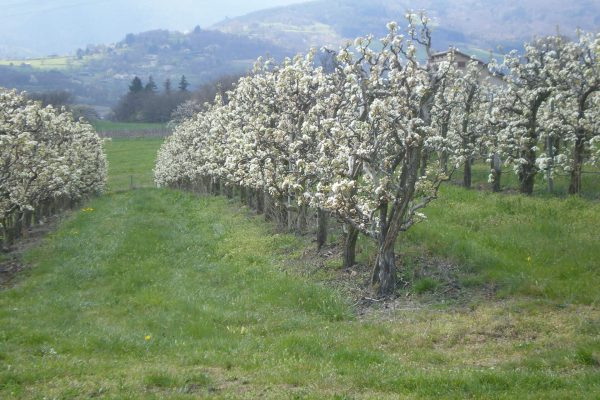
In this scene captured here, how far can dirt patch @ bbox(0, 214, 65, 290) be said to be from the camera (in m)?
24.2

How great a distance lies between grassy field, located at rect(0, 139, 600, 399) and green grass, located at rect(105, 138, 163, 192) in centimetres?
5421

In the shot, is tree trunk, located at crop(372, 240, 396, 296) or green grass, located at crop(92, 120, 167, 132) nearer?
tree trunk, located at crop(372, 240, 396, 296)

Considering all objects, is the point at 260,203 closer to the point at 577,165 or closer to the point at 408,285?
the point at 577,165

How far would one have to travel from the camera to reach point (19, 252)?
2909 cm

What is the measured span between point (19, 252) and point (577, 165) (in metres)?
23.7

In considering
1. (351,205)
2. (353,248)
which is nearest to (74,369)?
(351,205)

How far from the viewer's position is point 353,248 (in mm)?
18766

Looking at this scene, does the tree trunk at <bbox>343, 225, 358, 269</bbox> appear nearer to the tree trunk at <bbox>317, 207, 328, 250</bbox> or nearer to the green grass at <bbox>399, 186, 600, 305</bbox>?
the green grass at <bbox>399, 186, 600, 305</bbox>

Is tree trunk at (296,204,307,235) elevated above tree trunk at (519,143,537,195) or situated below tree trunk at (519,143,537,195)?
below

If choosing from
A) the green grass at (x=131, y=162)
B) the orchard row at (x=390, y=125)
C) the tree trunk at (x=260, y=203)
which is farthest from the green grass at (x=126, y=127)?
the tree trunk at (x=260, y=203)

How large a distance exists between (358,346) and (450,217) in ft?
34.9

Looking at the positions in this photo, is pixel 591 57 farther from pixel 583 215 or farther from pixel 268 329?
pixel 268 329

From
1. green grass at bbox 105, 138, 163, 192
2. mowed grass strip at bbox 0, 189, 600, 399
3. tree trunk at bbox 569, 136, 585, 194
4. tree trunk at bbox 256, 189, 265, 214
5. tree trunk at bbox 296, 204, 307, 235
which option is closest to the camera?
mowed grass strip at bbox 0, 189, 600, 399

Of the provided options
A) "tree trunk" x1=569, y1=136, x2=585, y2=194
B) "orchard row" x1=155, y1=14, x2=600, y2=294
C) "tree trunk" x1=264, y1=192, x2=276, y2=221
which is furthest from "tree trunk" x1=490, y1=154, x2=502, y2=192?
"tree trunk" x1=264, y1=192, x2=276, y2=221
